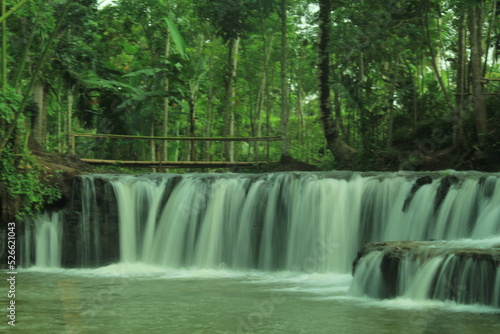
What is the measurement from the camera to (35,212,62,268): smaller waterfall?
14.6 meters

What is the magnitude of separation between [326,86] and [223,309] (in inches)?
475

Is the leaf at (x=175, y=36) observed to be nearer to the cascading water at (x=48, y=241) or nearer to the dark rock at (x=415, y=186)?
the cascading water at (x=48, y=241)

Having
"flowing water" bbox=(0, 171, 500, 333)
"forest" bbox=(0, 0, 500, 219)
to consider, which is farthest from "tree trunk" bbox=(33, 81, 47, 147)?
"flowing water" bbox=(0, 171, 500, 333)

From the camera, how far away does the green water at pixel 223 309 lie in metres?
7.28

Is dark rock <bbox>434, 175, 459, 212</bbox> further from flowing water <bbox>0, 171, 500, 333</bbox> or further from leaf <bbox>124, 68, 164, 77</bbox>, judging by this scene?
leaf <bbox>124, 68, 164, 77</bbox>

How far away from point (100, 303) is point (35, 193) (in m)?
5.74

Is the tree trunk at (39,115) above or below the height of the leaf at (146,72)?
below

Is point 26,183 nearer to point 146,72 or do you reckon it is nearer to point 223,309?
point 223,309

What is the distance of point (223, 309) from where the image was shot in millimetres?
8570

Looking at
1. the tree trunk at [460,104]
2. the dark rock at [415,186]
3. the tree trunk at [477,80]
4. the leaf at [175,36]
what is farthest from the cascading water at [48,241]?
the tree trunk at [477,80]

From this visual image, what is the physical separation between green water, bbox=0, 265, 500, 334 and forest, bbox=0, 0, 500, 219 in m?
4.41

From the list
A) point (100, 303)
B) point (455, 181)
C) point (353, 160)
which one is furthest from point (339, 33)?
point (100, 303)

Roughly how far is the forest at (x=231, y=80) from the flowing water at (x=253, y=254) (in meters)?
1.71

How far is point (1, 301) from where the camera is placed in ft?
30.4
